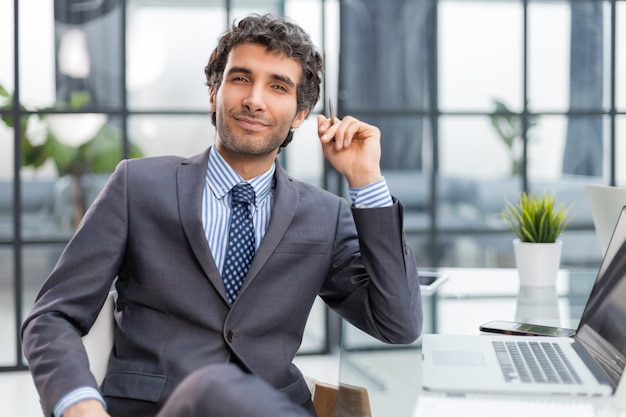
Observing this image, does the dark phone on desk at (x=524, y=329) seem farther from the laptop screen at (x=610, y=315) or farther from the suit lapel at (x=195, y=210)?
the suit lapel at (x=195, y=210)

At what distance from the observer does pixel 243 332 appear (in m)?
1.95

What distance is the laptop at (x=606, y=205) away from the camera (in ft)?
8.18

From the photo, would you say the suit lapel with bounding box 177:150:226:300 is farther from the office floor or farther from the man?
the office floor

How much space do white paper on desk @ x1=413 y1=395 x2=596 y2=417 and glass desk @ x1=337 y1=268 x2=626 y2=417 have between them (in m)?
0.07

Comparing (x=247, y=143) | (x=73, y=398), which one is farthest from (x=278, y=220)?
(x=73, y=398)

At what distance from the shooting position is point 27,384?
186 inches

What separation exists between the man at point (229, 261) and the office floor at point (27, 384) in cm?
251

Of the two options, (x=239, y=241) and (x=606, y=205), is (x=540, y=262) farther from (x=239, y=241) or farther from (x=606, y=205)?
(x=239, y=241)

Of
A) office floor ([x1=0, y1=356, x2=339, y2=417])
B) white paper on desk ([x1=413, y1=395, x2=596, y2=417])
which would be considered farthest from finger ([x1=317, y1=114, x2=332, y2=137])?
office floor ([x1=0, y1=356, x2=339, y2=417])

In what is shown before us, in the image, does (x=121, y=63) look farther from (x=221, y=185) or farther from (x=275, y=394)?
(x=275, y=394)

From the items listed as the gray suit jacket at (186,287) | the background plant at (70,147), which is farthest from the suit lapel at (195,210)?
the background plant at (70,147)

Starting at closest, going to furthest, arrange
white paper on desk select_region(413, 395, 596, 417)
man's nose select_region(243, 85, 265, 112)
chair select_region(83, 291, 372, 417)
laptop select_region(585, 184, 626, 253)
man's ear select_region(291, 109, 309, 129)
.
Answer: white paper on desk select_region(413, 395, 596, 417), chair select_region(83, 291, 372, 417), man's nose select_region(243, 85, 265, 112), man's ear select_region(291, 109, 309, 129), laptop select_region(585, 184, 626, 253)

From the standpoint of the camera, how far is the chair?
6.10 feet

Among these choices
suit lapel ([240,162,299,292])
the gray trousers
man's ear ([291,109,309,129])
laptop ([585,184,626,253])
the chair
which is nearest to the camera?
the gray trousers
